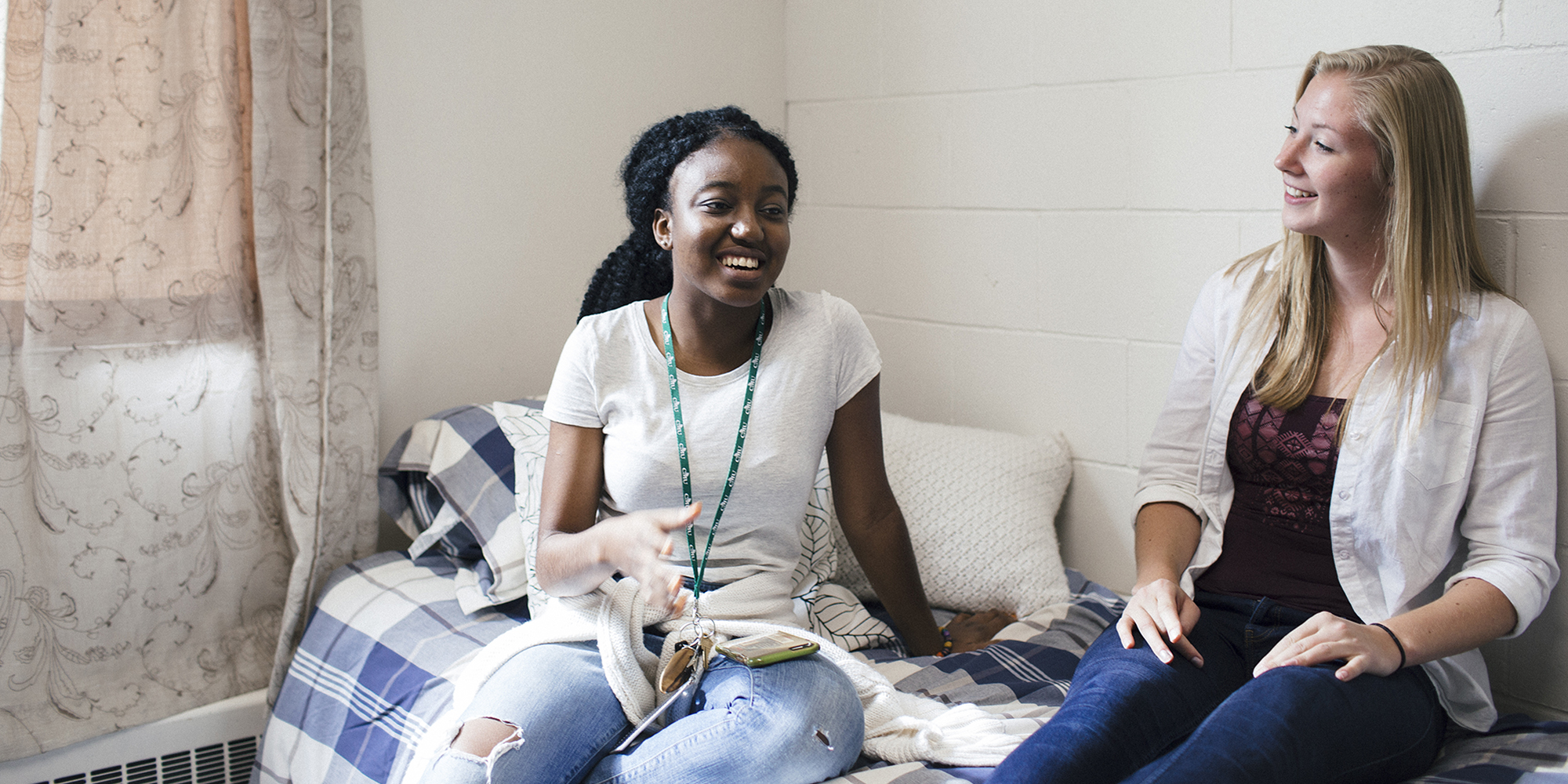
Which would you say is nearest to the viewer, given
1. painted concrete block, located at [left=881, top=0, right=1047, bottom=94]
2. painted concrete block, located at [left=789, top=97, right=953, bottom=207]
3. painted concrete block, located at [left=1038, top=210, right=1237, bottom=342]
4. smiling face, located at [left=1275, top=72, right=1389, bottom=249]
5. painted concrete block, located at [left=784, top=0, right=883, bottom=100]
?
smiling face, located at [left=1275, top=72, right=1389, bottom=249]

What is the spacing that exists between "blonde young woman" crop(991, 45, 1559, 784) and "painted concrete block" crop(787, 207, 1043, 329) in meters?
0.66

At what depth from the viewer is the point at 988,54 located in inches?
91.5

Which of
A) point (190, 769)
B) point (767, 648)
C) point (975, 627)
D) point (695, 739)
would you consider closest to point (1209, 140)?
point (975, 627)

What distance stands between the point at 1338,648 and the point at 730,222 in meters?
0.92

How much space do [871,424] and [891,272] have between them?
3.11ft

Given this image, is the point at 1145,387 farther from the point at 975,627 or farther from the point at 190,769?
the point at 190,769

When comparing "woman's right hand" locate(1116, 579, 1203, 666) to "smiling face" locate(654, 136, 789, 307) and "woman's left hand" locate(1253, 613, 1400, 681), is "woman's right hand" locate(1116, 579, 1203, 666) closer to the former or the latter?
"woman's left hand" locate(1253, 613, 1400, 681)

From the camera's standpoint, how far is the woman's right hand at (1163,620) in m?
1.40

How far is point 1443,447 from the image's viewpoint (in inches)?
59.0

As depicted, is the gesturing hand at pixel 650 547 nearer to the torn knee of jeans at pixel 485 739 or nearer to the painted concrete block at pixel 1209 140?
the torn knee of jeans at pixel 485 739

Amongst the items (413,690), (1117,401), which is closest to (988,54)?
(1117,401)

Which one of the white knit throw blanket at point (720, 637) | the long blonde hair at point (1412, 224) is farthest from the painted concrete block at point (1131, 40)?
the white knit throw blanket at point (720, 637)

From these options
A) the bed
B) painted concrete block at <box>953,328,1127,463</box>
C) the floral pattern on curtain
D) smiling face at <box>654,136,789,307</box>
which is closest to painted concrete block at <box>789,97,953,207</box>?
painted concrete block at <box>953,328,1127,463</box>

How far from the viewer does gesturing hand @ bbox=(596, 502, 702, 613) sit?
122 centimetres
